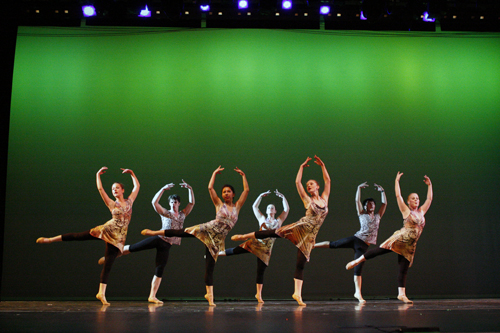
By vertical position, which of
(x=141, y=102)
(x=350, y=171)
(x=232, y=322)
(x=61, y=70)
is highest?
(x=61, y=70)

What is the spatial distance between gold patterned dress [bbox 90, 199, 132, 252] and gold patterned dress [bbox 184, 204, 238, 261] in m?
0.83

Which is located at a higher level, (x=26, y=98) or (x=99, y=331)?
(x=26, y=98)

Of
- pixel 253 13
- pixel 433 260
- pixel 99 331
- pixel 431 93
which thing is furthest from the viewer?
pixel 431 93

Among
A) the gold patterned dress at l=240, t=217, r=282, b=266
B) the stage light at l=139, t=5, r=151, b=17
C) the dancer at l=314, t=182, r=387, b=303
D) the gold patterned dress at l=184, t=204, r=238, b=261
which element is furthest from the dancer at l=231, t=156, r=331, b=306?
the stage light at l=139, t=5, r=151, b=17

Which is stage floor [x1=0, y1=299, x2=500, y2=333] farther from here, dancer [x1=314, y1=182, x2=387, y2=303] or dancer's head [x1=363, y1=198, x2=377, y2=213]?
dancer's head [x1=363, y1=198, x2=377, y2=213]

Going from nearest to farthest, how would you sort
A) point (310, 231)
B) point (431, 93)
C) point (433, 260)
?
point (310, 231) → point (433, 260) → point (431, 93)

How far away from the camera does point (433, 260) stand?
20.9 ft

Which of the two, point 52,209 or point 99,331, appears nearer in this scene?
point 99,331

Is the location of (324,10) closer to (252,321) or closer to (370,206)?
(370,206)

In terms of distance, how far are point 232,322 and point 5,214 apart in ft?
14.2

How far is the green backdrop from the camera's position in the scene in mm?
6230

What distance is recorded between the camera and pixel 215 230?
16.9 feet

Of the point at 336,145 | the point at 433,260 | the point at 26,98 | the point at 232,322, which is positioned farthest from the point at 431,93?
the point at 26,98

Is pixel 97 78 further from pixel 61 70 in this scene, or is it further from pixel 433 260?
pixel 433 260
